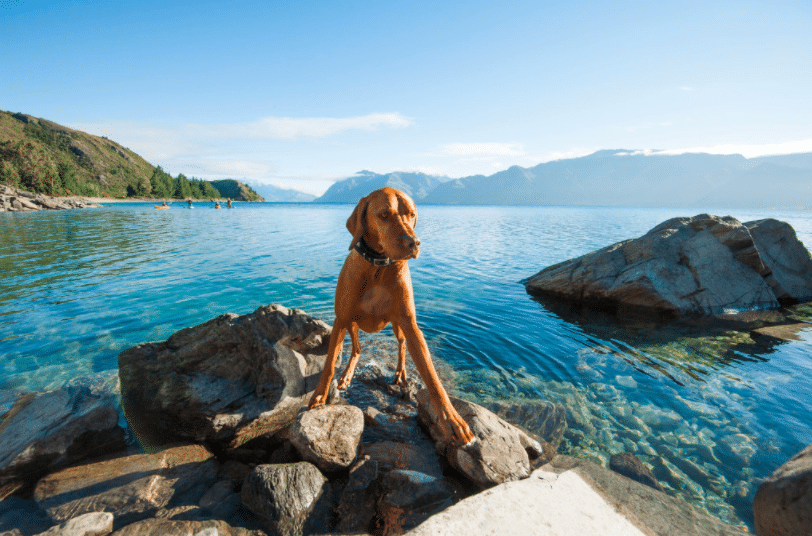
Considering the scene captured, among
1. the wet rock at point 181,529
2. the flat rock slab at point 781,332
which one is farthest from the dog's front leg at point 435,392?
the flat rock slab at point 781,332

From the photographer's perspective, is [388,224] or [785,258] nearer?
[388,224]

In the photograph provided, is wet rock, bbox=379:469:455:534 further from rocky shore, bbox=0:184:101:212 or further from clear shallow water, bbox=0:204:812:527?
rocky shore, bbox=0:184:101:212

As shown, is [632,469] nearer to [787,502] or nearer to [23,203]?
[787,502]

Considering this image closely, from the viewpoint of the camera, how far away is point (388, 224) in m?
2.90

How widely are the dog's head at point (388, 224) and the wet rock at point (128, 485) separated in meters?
3.16

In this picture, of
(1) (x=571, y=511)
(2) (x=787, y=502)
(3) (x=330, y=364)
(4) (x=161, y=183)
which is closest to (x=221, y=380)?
(3) (x=330, y=364)

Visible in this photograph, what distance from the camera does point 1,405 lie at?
16.3ft

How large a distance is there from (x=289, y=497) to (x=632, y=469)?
4.08m

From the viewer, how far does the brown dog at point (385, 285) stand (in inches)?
114

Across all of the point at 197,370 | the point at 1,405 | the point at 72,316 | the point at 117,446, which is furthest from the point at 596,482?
the point at 72,316

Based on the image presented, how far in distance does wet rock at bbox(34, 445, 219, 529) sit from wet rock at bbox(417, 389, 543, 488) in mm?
2702

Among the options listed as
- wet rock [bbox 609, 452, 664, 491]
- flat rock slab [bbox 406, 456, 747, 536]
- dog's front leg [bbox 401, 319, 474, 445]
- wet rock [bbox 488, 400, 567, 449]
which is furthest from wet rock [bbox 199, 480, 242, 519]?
wet rock [bbox 609, 452, 664, 491]

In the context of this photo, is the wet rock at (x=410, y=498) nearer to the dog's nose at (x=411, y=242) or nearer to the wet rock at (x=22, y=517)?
the dog's nose at (x=411, y=242)

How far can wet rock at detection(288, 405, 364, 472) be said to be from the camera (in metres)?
3.46
